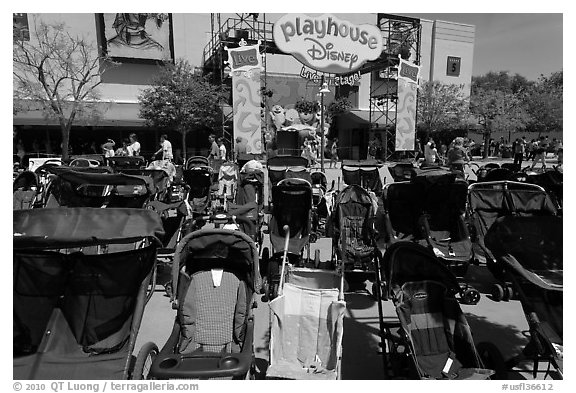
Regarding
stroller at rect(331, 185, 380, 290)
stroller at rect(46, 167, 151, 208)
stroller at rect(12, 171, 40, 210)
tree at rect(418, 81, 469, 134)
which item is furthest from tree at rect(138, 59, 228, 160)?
stroller at rect(331, 185, 380, 290)

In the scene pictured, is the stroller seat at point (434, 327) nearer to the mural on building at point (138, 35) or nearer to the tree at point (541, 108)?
the mural on building at point (138, 35)

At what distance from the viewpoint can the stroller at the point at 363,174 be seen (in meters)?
9.91

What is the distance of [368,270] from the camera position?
5.04 m

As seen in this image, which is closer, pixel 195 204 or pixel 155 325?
pixel 155 325

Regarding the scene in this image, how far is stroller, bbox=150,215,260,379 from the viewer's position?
3.41m

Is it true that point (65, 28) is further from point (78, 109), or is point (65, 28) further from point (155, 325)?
point (155, 325)

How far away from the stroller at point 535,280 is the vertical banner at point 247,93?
1108 cm

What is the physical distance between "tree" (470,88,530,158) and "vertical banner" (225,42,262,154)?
21.3 metres

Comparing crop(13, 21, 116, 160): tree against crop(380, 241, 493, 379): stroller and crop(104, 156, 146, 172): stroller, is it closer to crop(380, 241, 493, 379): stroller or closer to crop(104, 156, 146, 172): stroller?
crop(104, 156, 146, 172): stroller

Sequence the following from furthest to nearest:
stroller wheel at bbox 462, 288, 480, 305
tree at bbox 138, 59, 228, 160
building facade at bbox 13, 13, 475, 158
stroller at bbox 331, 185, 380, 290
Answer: building facade at bbox 13, 13, 475, 158 → tree at bbox 138, 59, 228, 160 → stroller at bbox 331, 185, 380, 290 → stroller wheel at bbox 462, 288, 480, 305

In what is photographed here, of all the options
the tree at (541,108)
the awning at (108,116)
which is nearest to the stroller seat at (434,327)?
the awning at (108,116)

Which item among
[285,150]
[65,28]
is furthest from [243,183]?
[65,28]

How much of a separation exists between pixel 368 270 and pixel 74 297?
330 cm

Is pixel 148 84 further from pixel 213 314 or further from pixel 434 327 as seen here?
pixel 434 327
